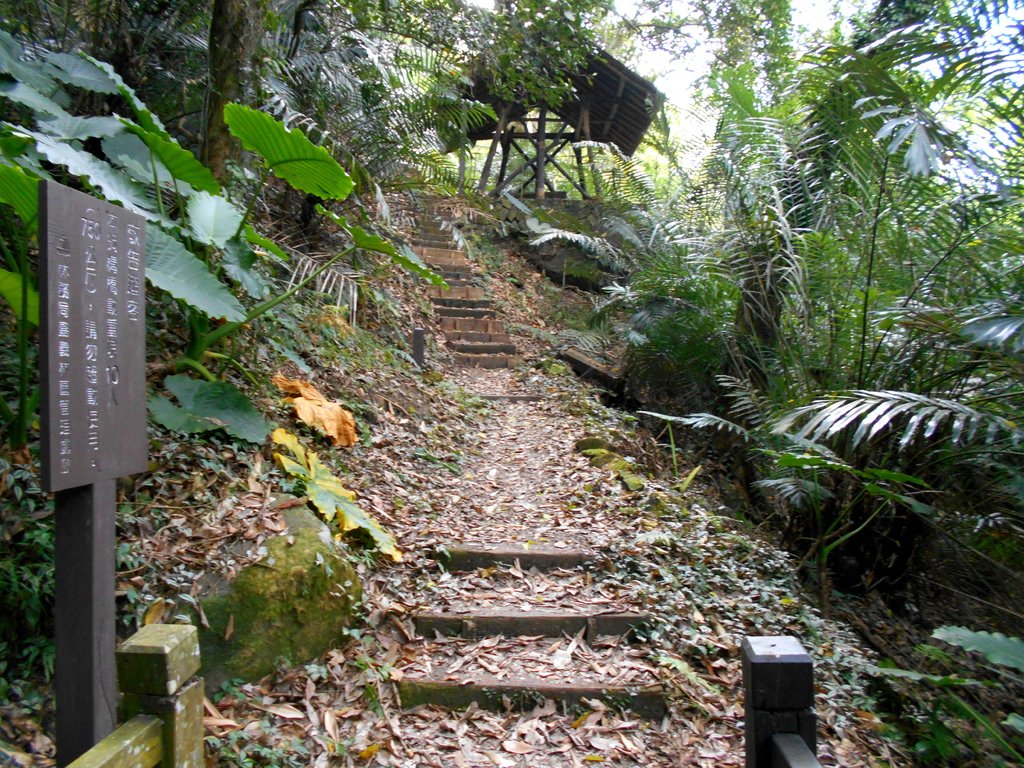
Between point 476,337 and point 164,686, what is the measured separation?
8.81 metres

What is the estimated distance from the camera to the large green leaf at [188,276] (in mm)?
3191

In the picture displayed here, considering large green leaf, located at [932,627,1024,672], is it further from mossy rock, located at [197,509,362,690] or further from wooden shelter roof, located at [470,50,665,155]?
wooden shelter roof, located at [470,50,665,155]

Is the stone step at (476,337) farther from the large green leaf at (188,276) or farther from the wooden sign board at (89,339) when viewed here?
the wooden sign board at (89,339)

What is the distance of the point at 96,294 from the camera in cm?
191

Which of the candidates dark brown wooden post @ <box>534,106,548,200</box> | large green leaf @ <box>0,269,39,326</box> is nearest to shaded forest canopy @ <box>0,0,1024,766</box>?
large green leaf @ <box>0,269,39,326</box>

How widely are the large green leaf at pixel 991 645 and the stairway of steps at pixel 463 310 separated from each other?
298 inches

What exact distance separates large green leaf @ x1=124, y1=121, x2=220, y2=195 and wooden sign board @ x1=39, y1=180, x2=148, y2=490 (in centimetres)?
137

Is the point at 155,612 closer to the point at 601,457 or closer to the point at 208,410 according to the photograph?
the point at 208,410

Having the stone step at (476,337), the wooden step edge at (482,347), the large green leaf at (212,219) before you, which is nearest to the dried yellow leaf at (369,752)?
the large green leaf at (212,219)

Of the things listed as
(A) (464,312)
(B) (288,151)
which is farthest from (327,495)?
(A) (464,312)

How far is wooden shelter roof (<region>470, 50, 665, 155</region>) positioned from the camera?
1387 cm

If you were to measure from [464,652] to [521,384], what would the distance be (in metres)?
5.89

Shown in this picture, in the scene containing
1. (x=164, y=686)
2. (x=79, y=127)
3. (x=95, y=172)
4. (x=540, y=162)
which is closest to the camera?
(x=164, y=686)

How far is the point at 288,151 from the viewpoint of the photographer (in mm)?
3662
